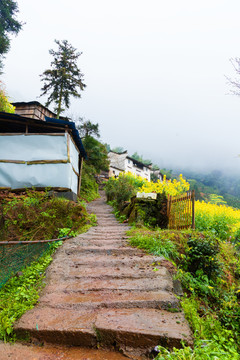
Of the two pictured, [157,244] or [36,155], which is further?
[36,155]

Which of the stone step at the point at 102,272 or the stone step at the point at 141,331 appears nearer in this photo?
the stone step at the point at 141,331

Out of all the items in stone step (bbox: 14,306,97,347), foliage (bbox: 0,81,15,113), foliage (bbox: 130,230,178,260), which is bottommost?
stone step (bbox: 14,306,97,347)

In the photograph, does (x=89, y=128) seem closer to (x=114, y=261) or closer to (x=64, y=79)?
(x=64, y=79)

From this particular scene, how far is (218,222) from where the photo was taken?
25.1 feet

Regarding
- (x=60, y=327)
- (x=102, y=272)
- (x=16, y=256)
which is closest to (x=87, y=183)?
(x=16, y=256)

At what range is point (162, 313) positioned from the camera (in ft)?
8.38

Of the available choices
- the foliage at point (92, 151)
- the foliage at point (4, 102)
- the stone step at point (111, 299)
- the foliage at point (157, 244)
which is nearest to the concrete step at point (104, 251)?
the foliage at point (157, 244)

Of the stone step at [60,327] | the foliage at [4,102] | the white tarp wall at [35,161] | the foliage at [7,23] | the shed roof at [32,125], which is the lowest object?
the stone step at [60,327]

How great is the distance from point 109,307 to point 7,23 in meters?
19.6

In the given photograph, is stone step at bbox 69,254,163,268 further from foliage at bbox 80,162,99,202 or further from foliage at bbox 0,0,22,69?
foliage at bbox 0,0,22,69

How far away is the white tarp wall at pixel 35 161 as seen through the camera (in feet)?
26.0

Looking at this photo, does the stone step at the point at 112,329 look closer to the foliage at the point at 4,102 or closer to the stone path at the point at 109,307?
the stone path at the point at 109,307

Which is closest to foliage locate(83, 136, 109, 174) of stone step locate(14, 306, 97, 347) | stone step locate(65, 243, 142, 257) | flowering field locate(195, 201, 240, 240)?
flowering field locate(195, 201, 240, 240)

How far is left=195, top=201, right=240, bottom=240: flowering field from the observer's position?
7.24 meters
